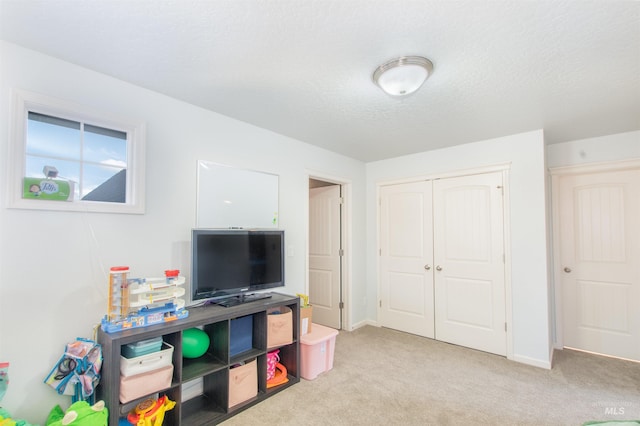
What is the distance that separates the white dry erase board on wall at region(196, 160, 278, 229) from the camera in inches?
103

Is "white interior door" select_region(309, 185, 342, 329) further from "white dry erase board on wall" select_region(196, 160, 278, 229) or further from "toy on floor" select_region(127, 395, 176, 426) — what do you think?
"toy on floor" select_region(127, 395, 176, 426)

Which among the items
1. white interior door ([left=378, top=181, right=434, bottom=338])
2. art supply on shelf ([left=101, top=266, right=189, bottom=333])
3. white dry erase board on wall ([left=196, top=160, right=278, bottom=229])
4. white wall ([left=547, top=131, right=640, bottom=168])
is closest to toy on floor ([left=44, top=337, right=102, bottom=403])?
art supply on shelf ([left=101, top=266, right=189, bottom=333])

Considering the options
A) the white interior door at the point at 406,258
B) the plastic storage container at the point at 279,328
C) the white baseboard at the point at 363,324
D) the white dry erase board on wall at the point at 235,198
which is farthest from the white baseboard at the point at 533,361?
the white dry erase board on wall at the point at 235,198

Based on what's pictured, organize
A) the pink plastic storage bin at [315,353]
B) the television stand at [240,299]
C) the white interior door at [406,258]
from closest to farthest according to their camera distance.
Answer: the television stand at [240,299] → the pink plastic storage bin at [315,353] → the white interior door at [406,258]

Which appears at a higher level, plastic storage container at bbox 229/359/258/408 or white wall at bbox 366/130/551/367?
white wall at bbox 366/130/551/367

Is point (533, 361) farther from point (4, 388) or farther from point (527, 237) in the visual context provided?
point (4, 388)

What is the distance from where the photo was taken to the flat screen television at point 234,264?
229cm

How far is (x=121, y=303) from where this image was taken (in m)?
1.91

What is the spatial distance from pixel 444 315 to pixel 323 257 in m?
1.79

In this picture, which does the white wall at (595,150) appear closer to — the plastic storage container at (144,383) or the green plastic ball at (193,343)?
the green plastic ball at (193,343)

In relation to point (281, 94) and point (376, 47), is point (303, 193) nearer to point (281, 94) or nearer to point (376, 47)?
point (281, 94)

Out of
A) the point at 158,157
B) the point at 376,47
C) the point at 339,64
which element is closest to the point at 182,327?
the point at 158,157

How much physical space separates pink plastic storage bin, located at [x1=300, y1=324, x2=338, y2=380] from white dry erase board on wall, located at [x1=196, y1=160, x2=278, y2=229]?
1183 millimetres

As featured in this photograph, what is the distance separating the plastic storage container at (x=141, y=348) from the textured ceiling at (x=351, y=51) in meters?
1.79
